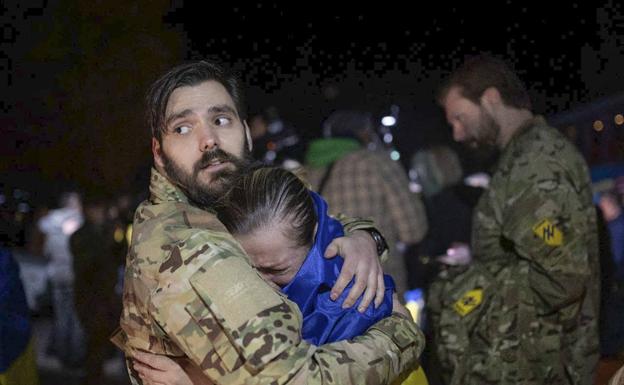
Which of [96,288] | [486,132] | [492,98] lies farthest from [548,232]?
[96,288]

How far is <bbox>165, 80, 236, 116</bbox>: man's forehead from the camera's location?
2.03 metres

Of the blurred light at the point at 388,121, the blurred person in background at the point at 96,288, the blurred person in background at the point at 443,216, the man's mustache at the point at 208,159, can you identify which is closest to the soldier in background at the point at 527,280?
the man's mustache at the point at 208,159

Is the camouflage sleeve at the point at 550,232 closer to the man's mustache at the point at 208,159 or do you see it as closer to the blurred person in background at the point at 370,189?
the blurred person in background at the point at 370,189

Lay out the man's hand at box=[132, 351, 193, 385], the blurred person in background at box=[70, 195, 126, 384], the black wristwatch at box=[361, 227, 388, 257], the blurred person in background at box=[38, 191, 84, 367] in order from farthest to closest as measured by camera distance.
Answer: the blurred person in background at box=[38, 191, 84, 367] → the blurred person in background at box=[70, 195, 126, 384] → the black wristwatch at box=[361, 227, 388, 257] → the man's hand at box=[132, 351, 193, 385]

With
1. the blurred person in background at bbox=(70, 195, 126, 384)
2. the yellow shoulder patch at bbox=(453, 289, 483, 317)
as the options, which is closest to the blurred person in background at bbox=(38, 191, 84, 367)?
the blurred person in background at bbox=(70, 195, 126, 384)

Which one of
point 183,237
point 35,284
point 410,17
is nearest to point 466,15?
point 410,17

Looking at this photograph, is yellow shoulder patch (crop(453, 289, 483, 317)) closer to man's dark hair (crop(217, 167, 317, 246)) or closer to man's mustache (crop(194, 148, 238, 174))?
man's dark hair (crop(217, 167, 317, 246))

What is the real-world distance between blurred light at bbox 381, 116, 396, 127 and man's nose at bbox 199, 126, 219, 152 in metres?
13.8

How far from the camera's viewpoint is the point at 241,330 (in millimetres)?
1514

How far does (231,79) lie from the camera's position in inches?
87.0

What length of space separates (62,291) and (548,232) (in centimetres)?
580

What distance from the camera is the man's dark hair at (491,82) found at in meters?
3.40

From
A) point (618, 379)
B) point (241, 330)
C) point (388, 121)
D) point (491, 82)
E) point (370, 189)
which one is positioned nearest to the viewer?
point (241, 330)

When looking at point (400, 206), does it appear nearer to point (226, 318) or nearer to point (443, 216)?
point (443, 216)
